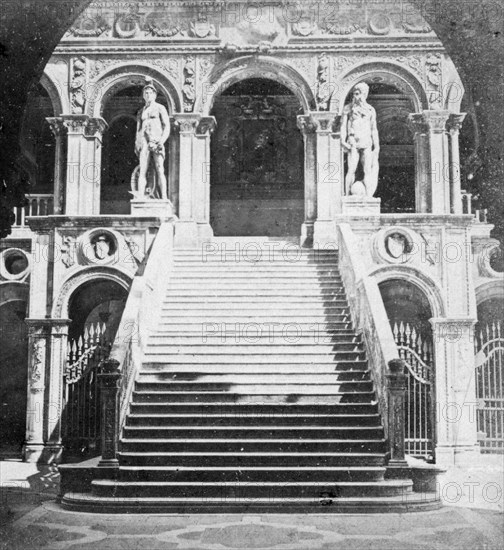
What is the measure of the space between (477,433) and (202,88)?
8.82 m

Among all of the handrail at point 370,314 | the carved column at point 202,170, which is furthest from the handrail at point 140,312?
Result: the handrail at point 370,314

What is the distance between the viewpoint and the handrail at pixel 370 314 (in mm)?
11336

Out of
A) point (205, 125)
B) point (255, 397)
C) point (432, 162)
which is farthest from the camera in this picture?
point (205, 125)

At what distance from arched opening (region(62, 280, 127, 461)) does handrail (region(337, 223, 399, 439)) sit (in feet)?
14.7

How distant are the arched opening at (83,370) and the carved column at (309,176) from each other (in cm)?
398

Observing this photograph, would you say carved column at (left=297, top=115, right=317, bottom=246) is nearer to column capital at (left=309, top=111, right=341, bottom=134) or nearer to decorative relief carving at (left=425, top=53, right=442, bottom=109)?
column capital at (left=309, top=111, right=341, bottom=134)

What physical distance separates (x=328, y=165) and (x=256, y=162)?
355 cm

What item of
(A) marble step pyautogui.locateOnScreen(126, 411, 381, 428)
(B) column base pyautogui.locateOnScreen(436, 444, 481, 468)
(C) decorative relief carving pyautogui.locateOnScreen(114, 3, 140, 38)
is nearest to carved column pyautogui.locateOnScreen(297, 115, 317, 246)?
(C) decorative relief carving pyautogui.locateOnScreen(114, 3, 140, 38)

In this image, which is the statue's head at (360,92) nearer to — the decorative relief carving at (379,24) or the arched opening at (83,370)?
the decorative relief carving at (379,24)

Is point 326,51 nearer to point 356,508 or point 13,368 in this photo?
point 13,368

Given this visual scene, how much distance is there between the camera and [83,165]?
18.7m

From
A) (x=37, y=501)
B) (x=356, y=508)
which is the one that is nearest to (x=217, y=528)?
(x=356, y=508)

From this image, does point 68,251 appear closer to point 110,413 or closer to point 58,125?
point 58,125

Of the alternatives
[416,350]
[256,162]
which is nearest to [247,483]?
[416,350]
